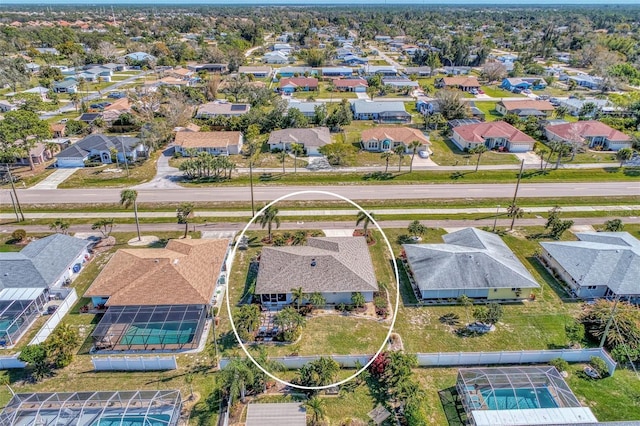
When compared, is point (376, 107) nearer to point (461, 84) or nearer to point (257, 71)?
point (461, 84)

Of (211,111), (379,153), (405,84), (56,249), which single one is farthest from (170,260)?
(405,84)

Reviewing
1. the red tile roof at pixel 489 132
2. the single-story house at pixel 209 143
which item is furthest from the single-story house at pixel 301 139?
the red tile roof at pixel 489 132

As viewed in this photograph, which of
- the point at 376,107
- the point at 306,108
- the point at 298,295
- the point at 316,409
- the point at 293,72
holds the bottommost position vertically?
the point at 316,409

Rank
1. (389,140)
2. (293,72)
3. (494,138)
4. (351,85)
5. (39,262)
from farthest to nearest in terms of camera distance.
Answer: (293,72) < (351,85) < (494,138) < (389,140) < (39,262)

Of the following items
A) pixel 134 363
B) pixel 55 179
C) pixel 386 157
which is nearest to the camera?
pixel 134 363

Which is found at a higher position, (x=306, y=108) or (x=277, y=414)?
(x=306, y=108)

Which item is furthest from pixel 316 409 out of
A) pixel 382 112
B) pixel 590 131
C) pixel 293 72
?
pixel 293 72
